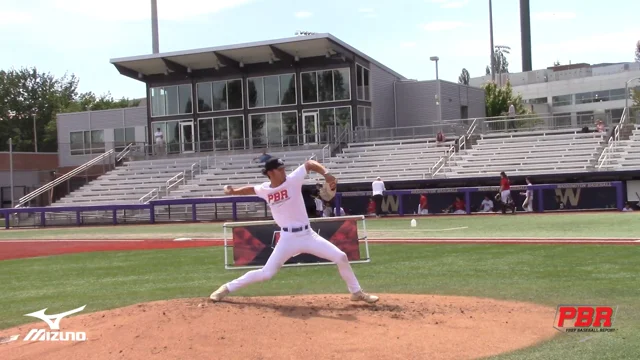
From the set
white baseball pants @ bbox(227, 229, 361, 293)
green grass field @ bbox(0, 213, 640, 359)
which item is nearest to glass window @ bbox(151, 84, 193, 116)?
green grass field @ bbox(0, 213, 640, 359)

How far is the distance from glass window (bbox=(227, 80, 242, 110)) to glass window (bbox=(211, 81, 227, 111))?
11.4 inches

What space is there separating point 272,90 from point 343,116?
5.19 metres

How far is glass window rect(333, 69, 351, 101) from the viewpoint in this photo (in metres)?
44.0

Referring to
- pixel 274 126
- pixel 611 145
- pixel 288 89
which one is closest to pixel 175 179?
pixel 274 126

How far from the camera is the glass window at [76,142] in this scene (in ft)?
180

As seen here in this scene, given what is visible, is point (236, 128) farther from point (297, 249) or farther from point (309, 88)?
point (297, 249)

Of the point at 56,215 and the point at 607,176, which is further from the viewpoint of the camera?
the point at 56,215

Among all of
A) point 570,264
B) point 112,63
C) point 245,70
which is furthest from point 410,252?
point 112,63

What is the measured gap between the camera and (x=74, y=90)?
321ft

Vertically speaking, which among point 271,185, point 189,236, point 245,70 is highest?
point 245,70

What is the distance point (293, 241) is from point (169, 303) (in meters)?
1.78

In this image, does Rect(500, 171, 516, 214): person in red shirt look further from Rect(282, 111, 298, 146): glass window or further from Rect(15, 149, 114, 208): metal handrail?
Rect(15, 149, 114, 208): metal handrail

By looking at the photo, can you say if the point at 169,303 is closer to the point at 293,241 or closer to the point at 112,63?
the point at 293,241

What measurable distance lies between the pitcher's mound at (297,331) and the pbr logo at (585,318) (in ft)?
0.53
